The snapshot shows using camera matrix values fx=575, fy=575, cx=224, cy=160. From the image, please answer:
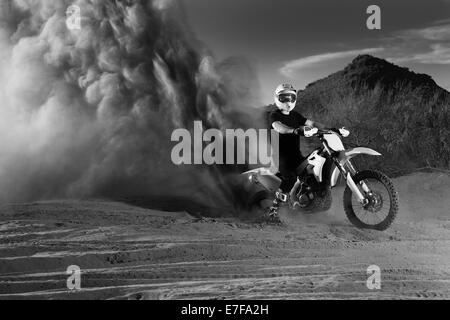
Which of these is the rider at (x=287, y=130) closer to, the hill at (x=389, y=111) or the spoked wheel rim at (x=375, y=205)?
the spoked wheel rim at (x=375, y=205)

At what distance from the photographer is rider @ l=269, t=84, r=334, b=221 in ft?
27.0

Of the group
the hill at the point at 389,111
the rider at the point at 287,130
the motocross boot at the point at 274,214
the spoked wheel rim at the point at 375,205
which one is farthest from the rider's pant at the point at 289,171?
the hill at the point at 389,111

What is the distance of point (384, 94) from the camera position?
17.3m

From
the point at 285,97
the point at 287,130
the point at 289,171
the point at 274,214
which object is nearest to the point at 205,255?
the point at 274,214

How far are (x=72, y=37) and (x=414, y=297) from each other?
31.9 ft

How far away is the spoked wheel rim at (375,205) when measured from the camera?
820 centimetres

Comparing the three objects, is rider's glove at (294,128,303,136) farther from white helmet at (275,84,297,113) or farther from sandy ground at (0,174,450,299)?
sandy ground at (0,174,450,299)

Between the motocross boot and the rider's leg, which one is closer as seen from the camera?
the rider's leg

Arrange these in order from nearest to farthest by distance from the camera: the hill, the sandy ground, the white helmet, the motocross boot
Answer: the sandy ground, the white helmet, the motocross boot, the hill

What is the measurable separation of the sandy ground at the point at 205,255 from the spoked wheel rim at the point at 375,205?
0.79 ft

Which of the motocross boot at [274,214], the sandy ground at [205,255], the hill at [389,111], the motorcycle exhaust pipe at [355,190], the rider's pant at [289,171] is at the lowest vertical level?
the sandy ground at [205,255]

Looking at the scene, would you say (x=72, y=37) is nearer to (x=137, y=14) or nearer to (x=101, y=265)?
(x=137, y=14)

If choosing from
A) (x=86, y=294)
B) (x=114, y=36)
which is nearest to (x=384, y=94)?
(x=114, y=36)

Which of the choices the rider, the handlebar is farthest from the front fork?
the rider
